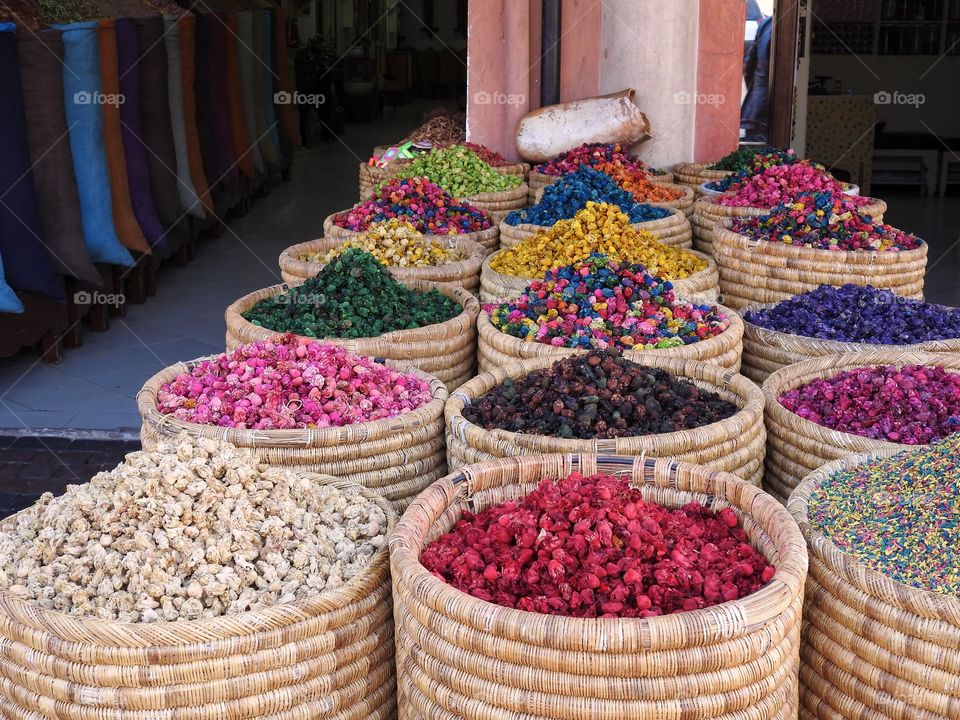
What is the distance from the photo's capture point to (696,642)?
4.37ft

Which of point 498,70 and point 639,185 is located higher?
point 498,70

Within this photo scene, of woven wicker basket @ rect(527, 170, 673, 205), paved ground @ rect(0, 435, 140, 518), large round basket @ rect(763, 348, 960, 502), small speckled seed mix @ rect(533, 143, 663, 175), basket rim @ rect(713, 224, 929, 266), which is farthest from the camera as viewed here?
woven wicker basket @ rect(527, 170, 673, 205)

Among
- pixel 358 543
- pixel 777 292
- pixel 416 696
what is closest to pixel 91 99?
pixel 777 292

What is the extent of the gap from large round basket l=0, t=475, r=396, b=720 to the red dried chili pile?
19cm

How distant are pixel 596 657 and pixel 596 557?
184mm

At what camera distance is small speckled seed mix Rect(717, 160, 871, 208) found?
3586 millimetres

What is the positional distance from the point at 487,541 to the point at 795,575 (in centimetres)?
44

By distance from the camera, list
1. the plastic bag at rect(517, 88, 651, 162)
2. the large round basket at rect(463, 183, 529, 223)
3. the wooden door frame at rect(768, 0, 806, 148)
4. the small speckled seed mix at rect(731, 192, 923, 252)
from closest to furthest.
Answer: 1. the small speckled seed mix at rect(731, 192, 923, 252)
2. the large round basket at rect(463, 183, 529, 223)
3. the plastic bag at rect(517, 88, 651, 162)
4. the wooden door frame at rect(768, 0, 806, 148)

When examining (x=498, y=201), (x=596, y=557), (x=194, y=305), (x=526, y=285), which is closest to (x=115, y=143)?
(x=194, y=305)

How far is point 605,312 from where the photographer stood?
2.47 m

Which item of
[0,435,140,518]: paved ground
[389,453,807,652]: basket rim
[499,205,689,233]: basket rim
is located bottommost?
[0,435,140,518]: paved ground

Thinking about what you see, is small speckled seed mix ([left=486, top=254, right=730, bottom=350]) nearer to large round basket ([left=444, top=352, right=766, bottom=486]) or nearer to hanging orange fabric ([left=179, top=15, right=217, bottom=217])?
large round basket ([left=444, top=352, right=766, bottom=486])

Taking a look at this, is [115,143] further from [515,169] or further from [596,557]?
[596,557]

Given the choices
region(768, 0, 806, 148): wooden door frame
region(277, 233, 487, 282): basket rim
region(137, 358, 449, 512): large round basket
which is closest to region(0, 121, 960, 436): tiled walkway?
region(277, 233, 487, 282): basket rim
